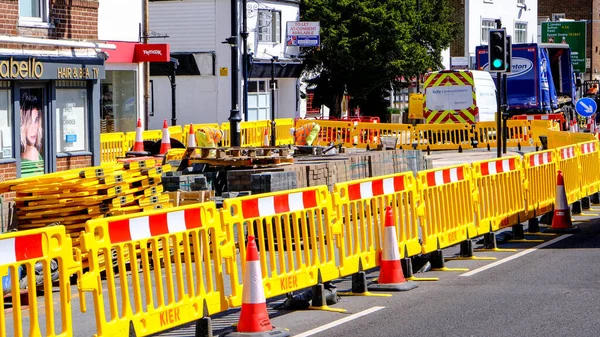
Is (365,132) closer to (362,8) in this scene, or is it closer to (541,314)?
(362,8)

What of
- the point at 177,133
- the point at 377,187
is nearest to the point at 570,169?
the point at 377,187

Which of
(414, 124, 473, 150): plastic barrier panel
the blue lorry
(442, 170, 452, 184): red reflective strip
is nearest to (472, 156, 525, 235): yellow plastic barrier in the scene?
(442, 170, 452, 184): red reflective strip

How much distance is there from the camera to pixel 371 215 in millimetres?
12117

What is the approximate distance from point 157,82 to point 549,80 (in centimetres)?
1666

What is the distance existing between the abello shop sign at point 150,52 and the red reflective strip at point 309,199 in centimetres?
1984

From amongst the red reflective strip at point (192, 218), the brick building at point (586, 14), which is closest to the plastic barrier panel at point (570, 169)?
the red reflective strip at point (192, 218)

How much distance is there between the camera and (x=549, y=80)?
4159 cm

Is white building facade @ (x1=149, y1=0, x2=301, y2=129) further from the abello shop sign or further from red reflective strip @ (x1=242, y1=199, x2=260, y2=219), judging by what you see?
red reflective strip @ (x1=242, y1=199, x2=260, y2=219)

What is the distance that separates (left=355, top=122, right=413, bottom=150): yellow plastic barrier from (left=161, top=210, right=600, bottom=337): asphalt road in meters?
23.8

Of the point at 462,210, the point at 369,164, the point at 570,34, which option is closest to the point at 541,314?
the point at 462,210

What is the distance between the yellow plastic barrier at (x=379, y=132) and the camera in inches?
1474

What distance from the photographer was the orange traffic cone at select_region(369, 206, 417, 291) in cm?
1155

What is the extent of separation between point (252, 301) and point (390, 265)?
292cm

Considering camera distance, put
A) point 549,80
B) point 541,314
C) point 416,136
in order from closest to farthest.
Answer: point 541,314 → point 416,136 → point 549,80
